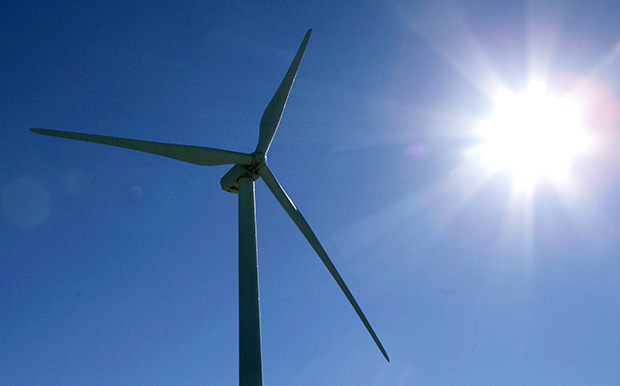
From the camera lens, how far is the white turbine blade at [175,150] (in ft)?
61.4

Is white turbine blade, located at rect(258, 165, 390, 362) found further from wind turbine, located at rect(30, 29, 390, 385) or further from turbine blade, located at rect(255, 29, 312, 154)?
turbine blade, located at rect(255, 29, 312, 154)

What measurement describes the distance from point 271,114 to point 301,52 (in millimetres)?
4096

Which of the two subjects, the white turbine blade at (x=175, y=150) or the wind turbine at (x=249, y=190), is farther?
the white turbine blade at (x=175, y=150)

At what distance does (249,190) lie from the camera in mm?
20031

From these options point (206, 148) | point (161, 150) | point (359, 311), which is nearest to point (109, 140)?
point (161, 150)

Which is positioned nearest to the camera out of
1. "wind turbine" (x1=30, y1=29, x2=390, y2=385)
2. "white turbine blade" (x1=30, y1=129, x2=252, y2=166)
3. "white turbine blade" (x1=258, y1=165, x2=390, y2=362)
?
"wind turbine" (x1=30, y1=29, x2=390, y2=385)

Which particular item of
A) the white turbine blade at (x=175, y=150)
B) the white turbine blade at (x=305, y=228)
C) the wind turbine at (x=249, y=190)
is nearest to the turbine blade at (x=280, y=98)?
the wind turbine at (x=249, y=190)

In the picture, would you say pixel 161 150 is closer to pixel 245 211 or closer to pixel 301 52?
pixel 245 211

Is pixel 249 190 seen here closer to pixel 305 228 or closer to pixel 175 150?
pixel 305 228

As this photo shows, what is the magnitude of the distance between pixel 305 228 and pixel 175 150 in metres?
7.49

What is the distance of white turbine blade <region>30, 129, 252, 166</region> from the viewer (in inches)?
736

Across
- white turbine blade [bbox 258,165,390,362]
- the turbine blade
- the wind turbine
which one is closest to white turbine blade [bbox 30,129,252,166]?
the wind turbine

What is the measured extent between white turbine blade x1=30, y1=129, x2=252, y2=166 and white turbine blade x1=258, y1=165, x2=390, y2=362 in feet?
4.35

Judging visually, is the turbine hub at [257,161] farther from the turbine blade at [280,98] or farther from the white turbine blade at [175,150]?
the turbine blade at [280,98]
